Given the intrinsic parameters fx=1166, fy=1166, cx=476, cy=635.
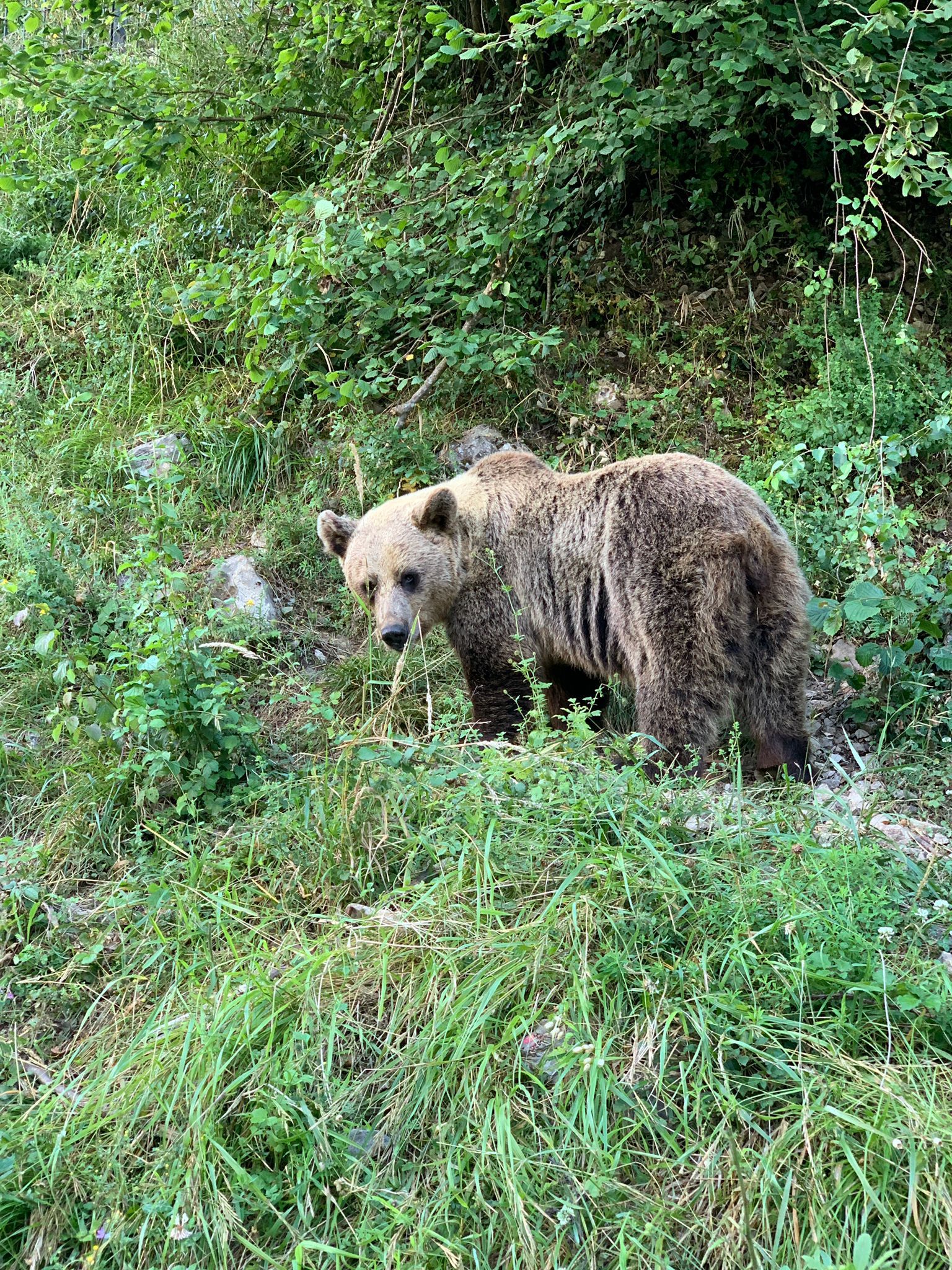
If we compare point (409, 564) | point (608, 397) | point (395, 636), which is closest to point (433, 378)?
point (608, 397)

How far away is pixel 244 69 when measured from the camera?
7.89m

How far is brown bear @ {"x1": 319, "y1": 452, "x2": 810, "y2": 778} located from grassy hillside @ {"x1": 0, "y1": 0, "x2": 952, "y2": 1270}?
0.95ft

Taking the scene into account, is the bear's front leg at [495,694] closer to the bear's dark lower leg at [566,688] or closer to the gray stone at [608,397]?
the bear's dark lower leg at [566,688]

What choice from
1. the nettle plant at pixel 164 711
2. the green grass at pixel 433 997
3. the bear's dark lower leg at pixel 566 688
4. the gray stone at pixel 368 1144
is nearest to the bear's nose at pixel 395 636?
the green grass at pixel 433 997

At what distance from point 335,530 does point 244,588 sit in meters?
0.82

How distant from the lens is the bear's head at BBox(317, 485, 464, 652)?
17.6 feet

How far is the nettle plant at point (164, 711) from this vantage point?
15.2 ft

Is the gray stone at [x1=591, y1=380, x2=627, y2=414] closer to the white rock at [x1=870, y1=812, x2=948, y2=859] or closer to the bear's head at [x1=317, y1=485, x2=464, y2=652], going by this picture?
the bear's head at [x1=317, y1=485, x2=464, y2=652]

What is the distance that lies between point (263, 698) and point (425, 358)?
211 cm

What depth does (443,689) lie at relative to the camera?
5.92 metres

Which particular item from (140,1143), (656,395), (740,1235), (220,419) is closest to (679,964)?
(740,1235)

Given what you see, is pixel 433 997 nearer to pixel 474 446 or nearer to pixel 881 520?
pixel 881 520

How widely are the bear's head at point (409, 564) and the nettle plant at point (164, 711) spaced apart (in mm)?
760

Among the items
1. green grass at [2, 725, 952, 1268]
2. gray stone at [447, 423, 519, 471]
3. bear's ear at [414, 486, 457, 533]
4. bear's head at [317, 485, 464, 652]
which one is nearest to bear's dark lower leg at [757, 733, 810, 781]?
green grass at [2, 725, 952, 1268]
